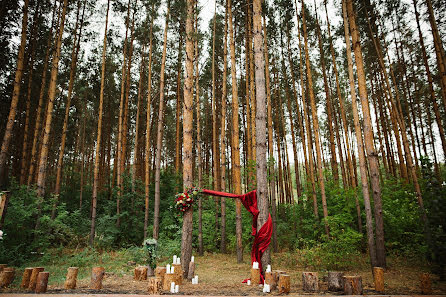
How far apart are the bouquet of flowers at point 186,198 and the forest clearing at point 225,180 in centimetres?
3

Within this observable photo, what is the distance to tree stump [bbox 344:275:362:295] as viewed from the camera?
12.4 ft

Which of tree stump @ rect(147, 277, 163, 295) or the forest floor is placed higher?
tree stump @ rect(147, 277, 163, 295)

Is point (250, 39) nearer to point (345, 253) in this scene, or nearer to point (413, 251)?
point (345, 253)

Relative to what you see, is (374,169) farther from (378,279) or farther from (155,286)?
(155,286)

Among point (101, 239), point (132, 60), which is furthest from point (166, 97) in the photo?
point (101, 239)

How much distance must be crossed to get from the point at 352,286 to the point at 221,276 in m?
3.14

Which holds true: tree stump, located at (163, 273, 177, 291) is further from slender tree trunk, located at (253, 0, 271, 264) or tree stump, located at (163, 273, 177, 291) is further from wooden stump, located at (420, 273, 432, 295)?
wooden stump, located at (420, 273, 432, 295)

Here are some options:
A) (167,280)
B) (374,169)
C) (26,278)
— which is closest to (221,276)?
(167,280)

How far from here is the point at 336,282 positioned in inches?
165

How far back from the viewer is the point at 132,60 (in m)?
12.5

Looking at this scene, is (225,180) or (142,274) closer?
(142,274)

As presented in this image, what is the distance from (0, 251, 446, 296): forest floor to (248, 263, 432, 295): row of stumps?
0.14 metres

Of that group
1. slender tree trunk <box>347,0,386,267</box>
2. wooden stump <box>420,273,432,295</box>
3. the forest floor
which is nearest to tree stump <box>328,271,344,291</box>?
the forest floor

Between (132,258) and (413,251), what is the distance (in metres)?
8.93
